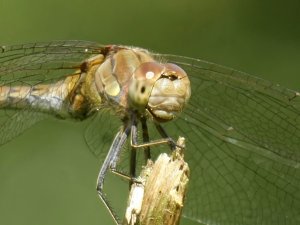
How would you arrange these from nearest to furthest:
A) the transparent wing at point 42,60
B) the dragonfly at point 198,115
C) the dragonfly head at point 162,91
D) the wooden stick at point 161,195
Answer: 1. the wooden stick at point 161,195
2. the dragonfly head at point 162,91
3. the dragonfly at point 198,115
4. the transparent wing at point 42,60

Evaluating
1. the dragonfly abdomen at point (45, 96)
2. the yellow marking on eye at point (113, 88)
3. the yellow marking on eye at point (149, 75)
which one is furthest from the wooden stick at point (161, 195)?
the dragonfly abdomen at point (45, 96)

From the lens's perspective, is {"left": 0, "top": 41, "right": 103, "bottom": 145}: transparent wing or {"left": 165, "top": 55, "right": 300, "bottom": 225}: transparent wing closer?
{"left": 165, "top": 55, "right": 300, "bottom": 225}: transparent wing

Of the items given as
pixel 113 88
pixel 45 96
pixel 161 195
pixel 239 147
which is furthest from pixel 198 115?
pixel 161 195

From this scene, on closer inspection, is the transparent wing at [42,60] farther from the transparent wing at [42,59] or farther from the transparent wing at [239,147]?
the transparent wing at [239,147]

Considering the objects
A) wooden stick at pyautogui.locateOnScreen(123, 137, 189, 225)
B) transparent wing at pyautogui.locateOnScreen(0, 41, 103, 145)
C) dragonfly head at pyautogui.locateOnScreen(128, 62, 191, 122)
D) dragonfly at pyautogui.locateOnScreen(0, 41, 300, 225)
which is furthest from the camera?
transparent wing at pyautogui.locateOnScreen(0, 41, 103, 145)

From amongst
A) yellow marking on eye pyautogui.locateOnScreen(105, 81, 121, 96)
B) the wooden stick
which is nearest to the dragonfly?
yellow marking on eye pyautogui.locateOnScreen(105, 81, 121, 96)

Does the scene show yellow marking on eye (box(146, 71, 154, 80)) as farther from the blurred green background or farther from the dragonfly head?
the blurred green background

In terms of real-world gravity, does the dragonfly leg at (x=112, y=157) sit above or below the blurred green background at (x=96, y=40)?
above
